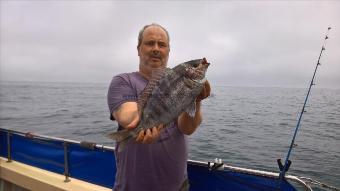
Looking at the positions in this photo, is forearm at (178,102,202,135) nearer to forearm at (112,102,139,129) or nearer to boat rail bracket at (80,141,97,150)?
forearm at (112,102,139,129)

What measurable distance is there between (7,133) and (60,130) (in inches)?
728

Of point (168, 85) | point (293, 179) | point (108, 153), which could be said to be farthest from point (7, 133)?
point (293, 179)

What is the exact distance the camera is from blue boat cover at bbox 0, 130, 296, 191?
3.98 m

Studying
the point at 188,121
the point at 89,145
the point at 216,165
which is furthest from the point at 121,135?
the point at 89,145

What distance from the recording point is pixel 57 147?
568 cm

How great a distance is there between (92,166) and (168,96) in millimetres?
3022

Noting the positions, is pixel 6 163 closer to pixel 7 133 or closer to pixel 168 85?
pixel 7 133

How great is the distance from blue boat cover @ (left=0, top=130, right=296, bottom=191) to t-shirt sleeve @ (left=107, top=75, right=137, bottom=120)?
1773mm

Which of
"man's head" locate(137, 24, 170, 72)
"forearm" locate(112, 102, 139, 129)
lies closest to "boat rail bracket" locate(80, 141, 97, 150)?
"man's head" locate(137, 24, 170, 72)

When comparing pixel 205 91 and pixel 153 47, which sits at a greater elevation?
pixel 153 47

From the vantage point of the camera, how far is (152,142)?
299 cm

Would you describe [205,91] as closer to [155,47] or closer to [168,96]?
[168,96]

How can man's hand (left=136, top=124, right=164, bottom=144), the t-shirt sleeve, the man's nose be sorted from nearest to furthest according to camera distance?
man's hand (left=136, top=124, right=164, bottom=144), the t-shirt sleeve, the man's nose

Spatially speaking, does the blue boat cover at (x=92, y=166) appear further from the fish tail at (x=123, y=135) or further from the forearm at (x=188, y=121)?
the fish tail at (x=123, y=135)
